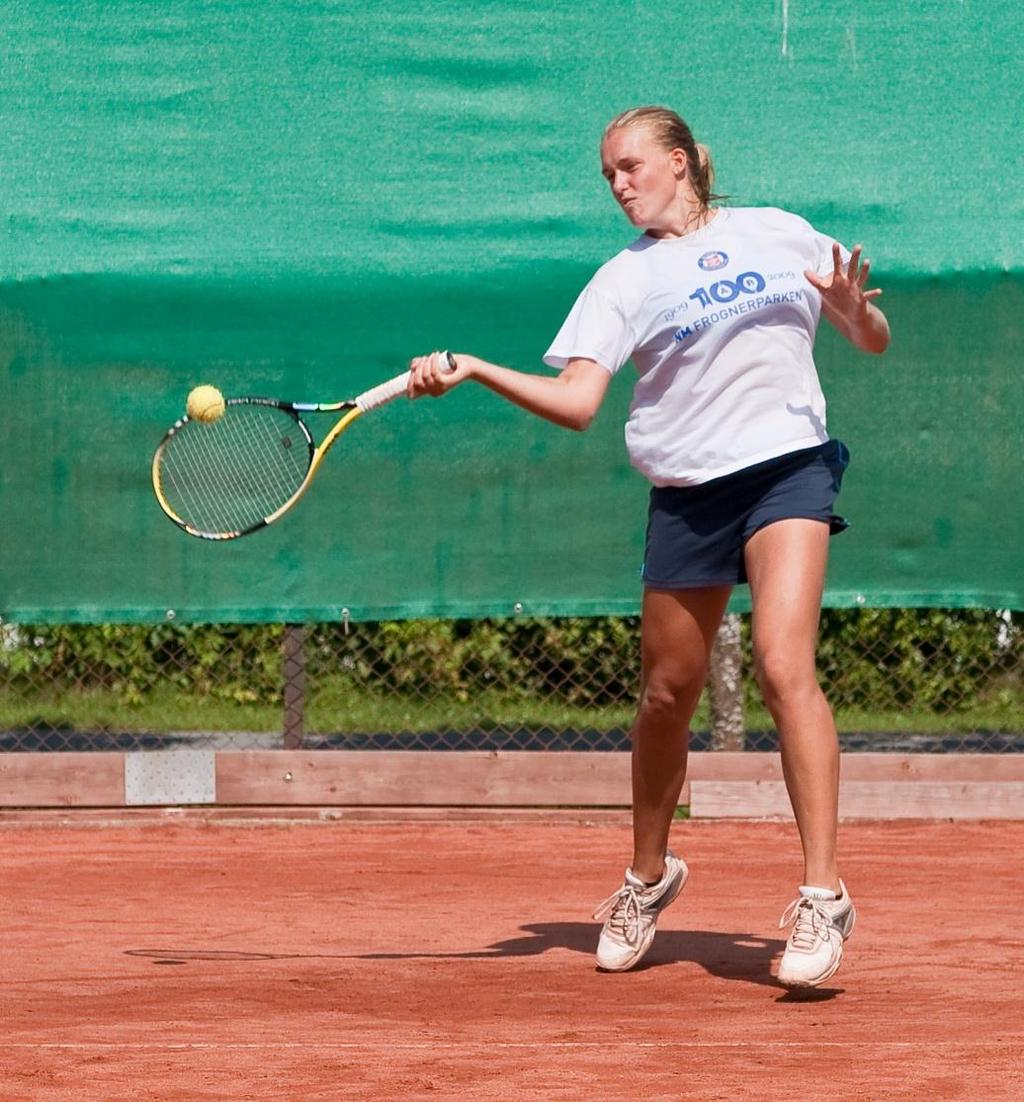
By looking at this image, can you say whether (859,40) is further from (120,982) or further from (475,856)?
(120,982)

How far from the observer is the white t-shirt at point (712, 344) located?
3.47m

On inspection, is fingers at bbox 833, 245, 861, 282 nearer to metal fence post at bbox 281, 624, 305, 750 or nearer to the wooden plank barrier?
the wooden plank barrier

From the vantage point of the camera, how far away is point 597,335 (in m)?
3.47

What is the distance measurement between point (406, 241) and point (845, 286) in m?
2.49

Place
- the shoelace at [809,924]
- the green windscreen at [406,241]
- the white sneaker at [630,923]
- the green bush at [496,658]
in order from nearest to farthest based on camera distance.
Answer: the shoelace at [809,924] < the white sneaker at [630,923] < the green windscreen at [406,241] < the green bush at [496,658]

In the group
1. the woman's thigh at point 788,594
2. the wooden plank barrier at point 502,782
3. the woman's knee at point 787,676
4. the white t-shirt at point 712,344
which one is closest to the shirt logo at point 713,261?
the white t-shirt at point 712,344

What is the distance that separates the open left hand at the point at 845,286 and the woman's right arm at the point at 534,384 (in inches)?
17.6

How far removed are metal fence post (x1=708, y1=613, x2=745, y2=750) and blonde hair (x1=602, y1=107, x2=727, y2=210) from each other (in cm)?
262

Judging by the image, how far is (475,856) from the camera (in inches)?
216

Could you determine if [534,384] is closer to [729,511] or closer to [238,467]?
[729,511]

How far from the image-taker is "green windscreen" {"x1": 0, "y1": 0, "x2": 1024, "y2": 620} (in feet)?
18.7

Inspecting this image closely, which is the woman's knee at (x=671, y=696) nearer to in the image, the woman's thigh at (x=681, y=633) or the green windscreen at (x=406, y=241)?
the woman's thigh at (x=681, y=633)


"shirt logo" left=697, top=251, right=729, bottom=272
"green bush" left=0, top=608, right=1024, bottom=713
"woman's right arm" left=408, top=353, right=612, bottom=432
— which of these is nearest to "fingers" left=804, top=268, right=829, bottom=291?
"shirt logo" left=697, top=251, right=729, bottom=272

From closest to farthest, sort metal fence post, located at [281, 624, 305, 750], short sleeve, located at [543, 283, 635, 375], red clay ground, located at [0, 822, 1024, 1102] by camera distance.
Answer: red clay ground, located at [0, 822, 1024, 1102] → short sleeve, located at [543, 283, 635, 375] → metal fence post, located at [281, 624, 305, 750]
